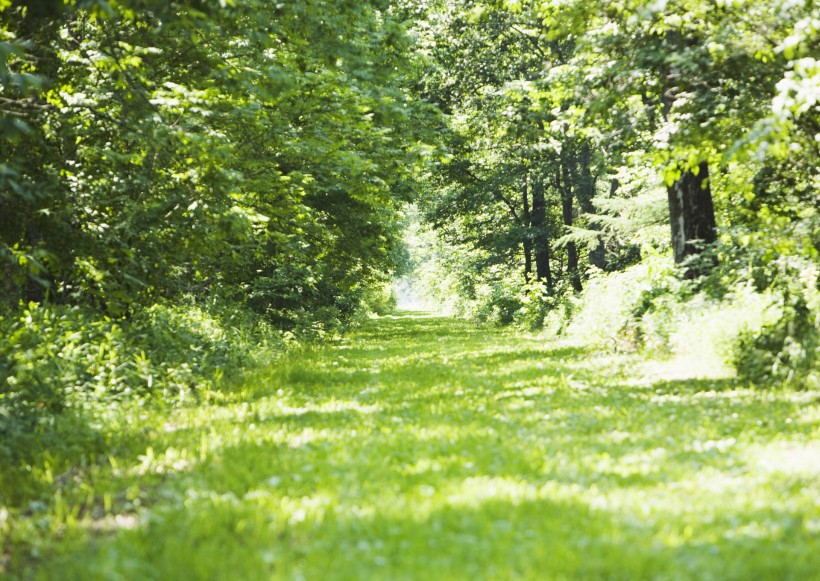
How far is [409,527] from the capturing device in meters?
4.43

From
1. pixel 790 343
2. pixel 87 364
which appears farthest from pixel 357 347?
pixel 790 343

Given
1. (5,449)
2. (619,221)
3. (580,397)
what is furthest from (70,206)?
(619,221)

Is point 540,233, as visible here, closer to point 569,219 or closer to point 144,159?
point 569,219

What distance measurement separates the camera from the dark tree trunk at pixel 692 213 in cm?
1359

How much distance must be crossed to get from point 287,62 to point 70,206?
538cm

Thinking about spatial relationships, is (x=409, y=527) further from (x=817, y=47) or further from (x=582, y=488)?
(x=817, y=47)

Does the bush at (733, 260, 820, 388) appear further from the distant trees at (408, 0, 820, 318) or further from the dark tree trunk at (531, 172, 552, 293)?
the dark tree trunk at (531, 172, 552, 293)

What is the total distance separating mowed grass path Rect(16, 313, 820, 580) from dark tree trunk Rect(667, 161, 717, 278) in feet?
A: 16.3

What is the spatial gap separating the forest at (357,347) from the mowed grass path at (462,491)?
1.3 inches

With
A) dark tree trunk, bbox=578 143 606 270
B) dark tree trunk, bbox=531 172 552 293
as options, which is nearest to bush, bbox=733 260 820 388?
dark tree trunk, bbox=578 143 606 270

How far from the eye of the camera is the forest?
4.38 m

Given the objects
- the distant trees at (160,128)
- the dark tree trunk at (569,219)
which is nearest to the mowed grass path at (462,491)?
the distant trees at (160,128)

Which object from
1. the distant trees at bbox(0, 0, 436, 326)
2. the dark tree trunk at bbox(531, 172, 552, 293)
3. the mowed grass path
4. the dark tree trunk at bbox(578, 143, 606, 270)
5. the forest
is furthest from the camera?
the dark tree trunk at bbox(531, 172, 552, 293)

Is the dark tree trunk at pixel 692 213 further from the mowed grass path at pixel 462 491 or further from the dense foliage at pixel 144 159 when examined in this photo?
the dense foliage at pixel 144 159
